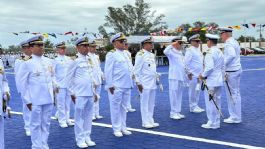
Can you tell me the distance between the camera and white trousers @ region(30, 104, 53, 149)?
570 centimetres

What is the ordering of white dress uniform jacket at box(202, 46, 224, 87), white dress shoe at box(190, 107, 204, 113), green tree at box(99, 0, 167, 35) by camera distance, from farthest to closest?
green tree at box(99, 0, 167, 35) → white dress shoe at box(190, 107, 204, 113) → white dress uniform jacket at box(202, 46, 224, 87)

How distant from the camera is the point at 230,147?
6031mm

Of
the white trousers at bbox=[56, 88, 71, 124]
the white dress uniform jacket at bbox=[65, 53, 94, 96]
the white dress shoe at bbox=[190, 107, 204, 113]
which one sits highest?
the white dress uniform jacket at bbox=[65, 53, 94, 96]

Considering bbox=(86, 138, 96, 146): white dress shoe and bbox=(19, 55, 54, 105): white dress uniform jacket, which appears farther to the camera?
bbox=(86, 138, 96, 146): white dress shoe

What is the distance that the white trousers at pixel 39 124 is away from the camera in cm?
570

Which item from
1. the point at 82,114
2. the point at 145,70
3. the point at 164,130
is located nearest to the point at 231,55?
the point at 145,70

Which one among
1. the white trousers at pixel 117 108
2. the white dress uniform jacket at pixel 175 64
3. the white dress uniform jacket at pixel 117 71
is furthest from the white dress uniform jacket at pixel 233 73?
the white trousers at pixel 117 108

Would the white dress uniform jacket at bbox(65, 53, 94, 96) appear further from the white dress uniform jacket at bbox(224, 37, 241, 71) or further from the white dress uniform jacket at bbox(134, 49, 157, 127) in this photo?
the white dress uniform jacket at bbox(224, 37, 241, 71)

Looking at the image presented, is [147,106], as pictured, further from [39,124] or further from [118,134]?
[39,124]

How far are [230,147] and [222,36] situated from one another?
9.91ft

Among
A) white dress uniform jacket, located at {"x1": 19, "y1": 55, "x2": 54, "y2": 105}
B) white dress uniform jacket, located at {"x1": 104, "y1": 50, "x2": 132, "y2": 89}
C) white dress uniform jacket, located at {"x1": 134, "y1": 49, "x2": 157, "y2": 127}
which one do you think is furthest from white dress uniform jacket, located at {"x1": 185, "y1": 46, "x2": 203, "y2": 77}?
white dress uniform jacket, located at {"x1": 19, "y1": 55, "x2": 54, "y2": 105}

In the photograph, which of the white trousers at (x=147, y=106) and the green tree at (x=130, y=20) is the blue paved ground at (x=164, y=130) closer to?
the white trousers at (x=147, y=106)

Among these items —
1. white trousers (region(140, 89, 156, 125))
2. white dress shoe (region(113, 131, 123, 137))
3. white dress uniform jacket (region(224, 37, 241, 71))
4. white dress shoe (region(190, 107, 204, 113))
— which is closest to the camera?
white dress shoe (region(113, 131, 123, 137))

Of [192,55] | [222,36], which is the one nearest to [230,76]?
[222,36]
